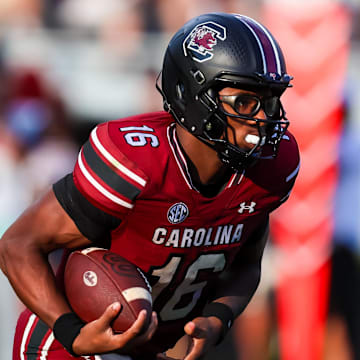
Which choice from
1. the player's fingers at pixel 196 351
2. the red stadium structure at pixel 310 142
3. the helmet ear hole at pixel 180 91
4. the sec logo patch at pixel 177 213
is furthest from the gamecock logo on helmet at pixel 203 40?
the red stadium structure at pixel 310 142

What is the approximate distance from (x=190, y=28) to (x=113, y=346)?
119cm

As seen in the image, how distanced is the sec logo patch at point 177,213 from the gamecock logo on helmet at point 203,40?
524 millimetres

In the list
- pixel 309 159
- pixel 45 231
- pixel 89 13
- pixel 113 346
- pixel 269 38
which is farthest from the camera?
pixel 89 13

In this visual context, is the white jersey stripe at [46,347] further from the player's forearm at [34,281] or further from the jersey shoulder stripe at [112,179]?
the jersey shoulder stripe at [112,179]

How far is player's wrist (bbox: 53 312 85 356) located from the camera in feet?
8.48

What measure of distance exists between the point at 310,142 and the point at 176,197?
10.5 ft

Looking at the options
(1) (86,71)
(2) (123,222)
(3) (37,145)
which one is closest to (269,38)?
(2) (123,222)

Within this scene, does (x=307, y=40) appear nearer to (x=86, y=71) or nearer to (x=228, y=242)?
(x=86, y=71)

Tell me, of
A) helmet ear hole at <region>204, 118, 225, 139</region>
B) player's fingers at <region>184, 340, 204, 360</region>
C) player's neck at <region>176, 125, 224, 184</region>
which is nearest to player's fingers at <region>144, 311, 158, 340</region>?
player's fingers at <region>184, 340, 204, 360</region>

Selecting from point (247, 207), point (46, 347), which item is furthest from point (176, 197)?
point (46, 347)

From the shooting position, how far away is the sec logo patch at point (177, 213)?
2.78 metres

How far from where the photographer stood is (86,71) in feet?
22.8

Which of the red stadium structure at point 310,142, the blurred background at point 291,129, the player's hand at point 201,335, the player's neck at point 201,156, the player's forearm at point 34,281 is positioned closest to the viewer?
the player's forearm at point 34,281

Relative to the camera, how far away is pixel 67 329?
8.50 ft
